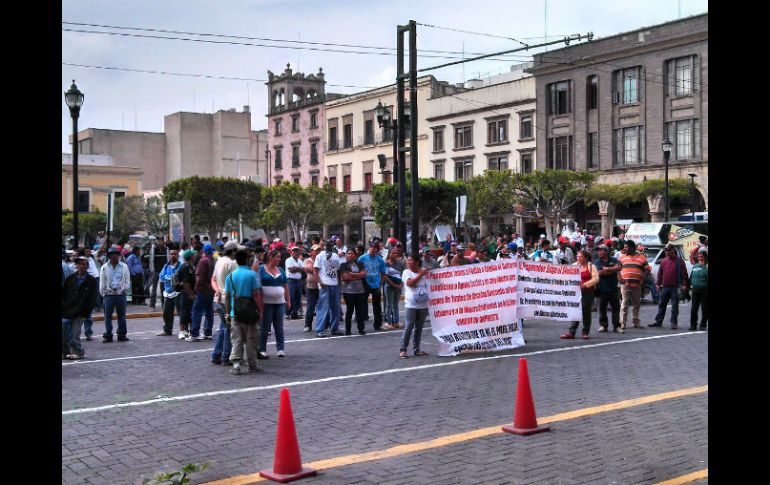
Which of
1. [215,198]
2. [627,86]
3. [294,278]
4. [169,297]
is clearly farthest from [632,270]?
[215,198]

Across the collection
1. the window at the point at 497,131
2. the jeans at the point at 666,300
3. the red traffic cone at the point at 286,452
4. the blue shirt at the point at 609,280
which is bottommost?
the red traffic cone at the point at 286,452

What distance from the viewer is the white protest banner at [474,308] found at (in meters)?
13.6

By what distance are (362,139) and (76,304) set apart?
5422 centimetres

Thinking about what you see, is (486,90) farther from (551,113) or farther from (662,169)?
(662,169)

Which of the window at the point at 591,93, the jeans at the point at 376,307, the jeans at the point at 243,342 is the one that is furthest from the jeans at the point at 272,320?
the window at the point at 591,93

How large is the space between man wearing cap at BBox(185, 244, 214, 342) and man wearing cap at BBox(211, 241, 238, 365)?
180cm

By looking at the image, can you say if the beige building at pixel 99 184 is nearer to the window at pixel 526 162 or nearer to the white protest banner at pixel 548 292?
the window at pixel 526 162

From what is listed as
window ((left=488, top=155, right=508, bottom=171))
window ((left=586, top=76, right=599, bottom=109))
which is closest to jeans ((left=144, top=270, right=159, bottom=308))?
window ((left=586, top=76, right=599, bottom=109))

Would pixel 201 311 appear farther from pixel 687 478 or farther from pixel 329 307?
pixel 687 478

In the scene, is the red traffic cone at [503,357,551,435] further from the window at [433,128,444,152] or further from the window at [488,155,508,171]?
the window at [433,128,444,152]

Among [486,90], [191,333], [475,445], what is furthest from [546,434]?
[486,90]

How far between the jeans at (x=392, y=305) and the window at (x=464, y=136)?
39.4 m

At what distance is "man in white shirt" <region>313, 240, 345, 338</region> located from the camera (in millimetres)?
16281

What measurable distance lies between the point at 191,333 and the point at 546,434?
30.1 feet
